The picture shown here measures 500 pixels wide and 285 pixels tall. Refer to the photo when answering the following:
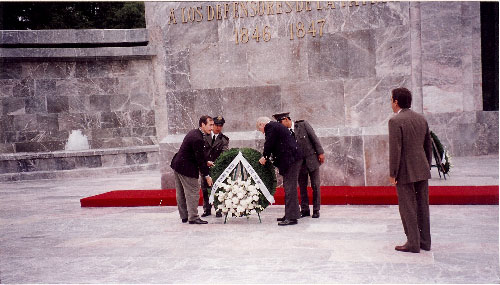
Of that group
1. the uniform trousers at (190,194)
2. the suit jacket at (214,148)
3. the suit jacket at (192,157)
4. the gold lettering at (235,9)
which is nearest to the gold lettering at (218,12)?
the gold lettering at (235,9)

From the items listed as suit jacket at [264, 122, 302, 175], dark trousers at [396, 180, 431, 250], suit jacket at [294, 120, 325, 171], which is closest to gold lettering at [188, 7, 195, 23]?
suit jacket at [294, 120, 325, 171]

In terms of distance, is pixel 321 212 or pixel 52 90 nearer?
pixel 321 212

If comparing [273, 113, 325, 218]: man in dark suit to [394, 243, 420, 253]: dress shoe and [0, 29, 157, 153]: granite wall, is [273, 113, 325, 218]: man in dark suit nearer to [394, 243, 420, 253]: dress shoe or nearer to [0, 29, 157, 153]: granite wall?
[394, 243, 420, 253]: dress shoe

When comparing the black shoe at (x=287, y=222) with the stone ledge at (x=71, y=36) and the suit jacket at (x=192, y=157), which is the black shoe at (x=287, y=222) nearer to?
the suit jacket at (x=192, y=157)

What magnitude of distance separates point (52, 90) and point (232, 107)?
984 centimetres

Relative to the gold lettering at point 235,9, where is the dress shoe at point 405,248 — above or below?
below

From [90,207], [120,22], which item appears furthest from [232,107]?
[120,22]

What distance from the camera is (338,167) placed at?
1120cm

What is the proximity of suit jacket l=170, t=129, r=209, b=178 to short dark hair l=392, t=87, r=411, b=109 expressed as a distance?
342cm

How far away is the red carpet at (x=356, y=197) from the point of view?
916 cm

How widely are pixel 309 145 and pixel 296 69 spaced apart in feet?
11.0

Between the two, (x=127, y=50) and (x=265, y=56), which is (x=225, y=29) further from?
(x=127, y=50)

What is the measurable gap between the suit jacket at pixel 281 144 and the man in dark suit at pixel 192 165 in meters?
1.06

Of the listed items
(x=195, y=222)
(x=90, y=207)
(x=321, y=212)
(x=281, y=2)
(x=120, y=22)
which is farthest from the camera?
(x=120, y=22)
